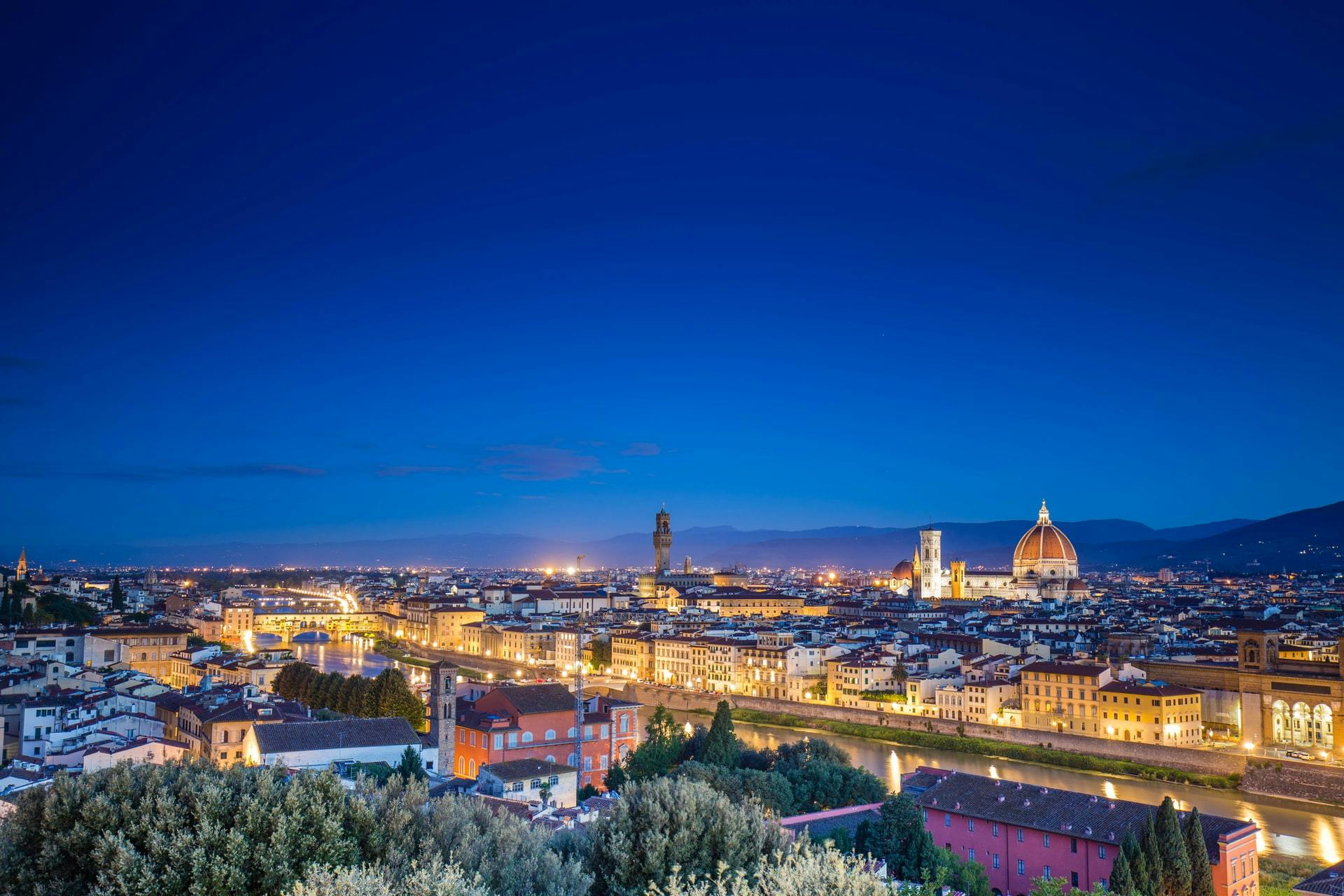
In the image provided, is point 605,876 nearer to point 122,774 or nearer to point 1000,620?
point 122,774

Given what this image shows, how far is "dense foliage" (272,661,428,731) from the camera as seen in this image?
65.0ft

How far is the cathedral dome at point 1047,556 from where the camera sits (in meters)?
59.8

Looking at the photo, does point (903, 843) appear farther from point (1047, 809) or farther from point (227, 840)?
point (227, 840)

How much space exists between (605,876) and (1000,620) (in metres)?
37.8

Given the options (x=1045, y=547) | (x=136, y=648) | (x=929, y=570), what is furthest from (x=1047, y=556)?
(x=136, y=648)

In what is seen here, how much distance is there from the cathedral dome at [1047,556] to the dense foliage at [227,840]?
186 ft

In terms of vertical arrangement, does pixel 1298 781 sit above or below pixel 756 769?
below

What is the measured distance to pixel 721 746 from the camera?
655 inches

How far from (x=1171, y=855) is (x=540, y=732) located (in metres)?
8.91

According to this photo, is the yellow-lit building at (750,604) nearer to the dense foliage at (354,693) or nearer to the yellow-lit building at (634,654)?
the yellow-lit building at (634,654)

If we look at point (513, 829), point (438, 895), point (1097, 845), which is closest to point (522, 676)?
point (1097, 845)

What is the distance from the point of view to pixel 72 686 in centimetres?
2116

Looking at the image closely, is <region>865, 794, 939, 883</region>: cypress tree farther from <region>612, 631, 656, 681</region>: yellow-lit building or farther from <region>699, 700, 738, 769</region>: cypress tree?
<region>612, 631, 656, 681</region>: yellow-lit building

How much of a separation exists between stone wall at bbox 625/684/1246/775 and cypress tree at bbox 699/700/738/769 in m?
7.90
